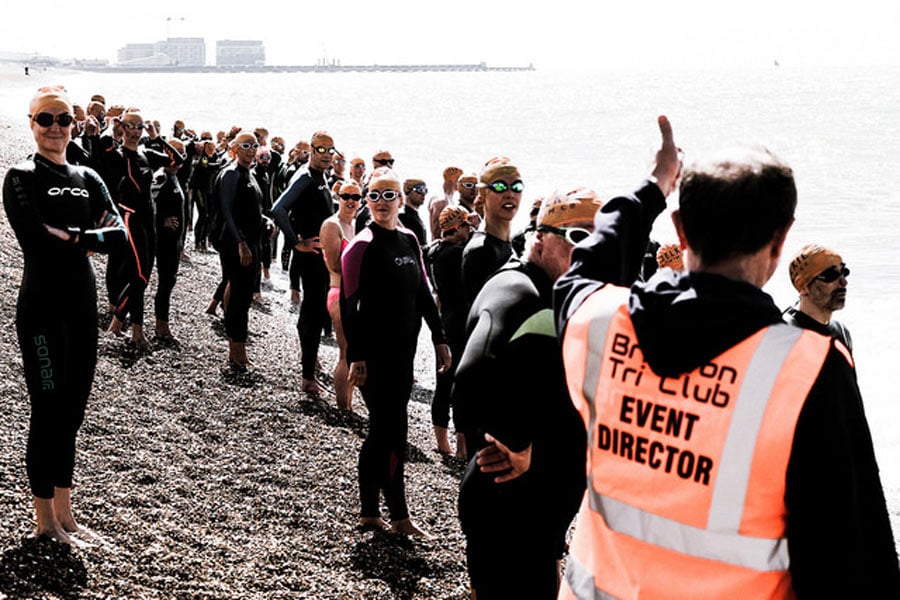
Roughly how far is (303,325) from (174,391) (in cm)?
127

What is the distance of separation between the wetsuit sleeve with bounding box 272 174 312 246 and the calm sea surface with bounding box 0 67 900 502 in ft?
14.0

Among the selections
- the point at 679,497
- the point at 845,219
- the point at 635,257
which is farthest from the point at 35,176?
the point at 845,219

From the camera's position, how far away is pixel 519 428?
3.21 meters

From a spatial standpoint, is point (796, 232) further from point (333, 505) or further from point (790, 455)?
point (790, 455)

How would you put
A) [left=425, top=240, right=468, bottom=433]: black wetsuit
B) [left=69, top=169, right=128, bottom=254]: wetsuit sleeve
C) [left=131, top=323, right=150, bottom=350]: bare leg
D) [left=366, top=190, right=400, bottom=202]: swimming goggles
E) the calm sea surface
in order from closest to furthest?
1. [left=69, top=169, right=128, bottom=254]: wetsuit sleeve
2. [left=366, top=190, right=400, bottom=202]: swimming goggles
3. [left=425, top=240, right=468, bottom=433]: black wetsuit
4. [left=131, top=323, right=150, bottom=350]: bare leg
5. the calm sea surface

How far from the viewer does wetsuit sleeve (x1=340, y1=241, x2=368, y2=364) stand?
5.57m

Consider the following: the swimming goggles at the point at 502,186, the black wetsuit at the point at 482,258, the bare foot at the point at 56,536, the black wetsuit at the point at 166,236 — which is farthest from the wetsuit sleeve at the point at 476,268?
the black wetsuit at the point at 166,236

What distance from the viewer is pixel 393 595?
190 inches

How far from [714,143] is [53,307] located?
143 feet

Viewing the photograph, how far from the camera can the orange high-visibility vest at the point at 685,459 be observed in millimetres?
1817

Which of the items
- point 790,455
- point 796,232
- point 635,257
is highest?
point 635,257

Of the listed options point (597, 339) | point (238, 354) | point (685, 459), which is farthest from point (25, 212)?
point (238, 354)

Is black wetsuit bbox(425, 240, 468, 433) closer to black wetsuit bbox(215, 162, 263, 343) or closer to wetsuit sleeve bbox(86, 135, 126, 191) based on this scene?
black wetsuit bbox(215, 162, 263, 343)

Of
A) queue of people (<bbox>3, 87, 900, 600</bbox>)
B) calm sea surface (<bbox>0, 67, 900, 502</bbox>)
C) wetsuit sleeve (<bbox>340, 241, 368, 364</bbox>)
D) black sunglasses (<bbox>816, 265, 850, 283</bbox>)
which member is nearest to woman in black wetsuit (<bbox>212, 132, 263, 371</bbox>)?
queue of people (<bbox>3, 87, 900, 600</bbox>)
